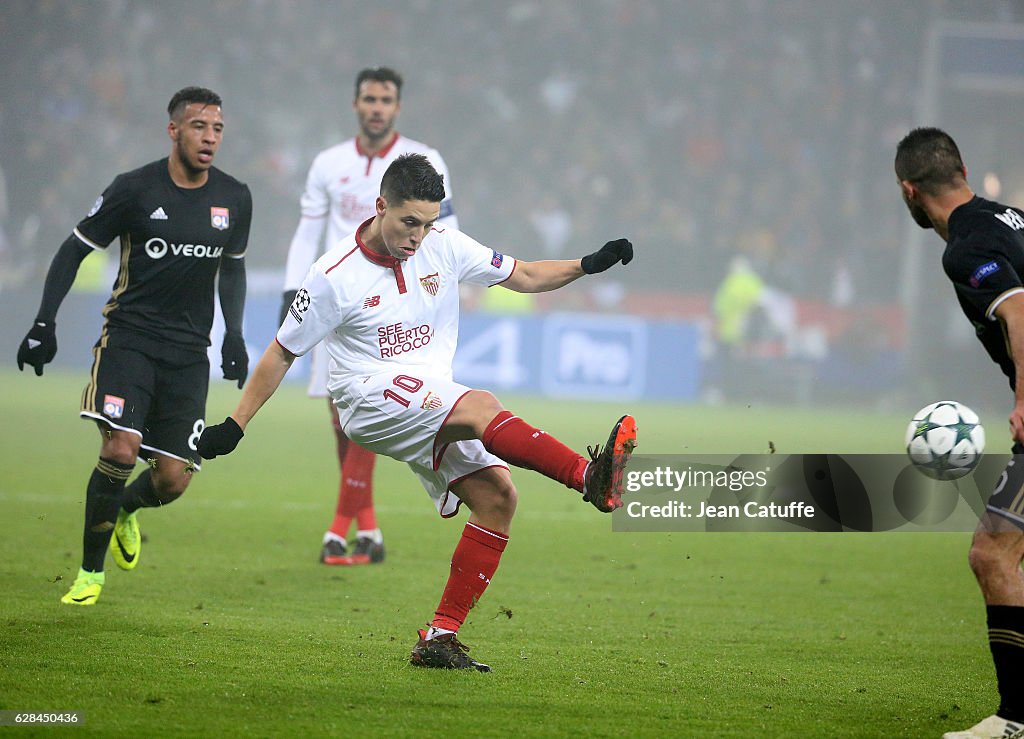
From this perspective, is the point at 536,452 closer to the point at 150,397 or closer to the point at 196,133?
the point at 150,397

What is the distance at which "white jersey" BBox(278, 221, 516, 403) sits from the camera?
4.36m

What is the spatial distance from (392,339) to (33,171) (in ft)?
58.8

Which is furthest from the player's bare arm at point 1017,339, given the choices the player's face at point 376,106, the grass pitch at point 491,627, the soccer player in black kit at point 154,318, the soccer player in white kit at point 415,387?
the player's face at point 376,106

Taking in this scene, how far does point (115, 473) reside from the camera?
539 cm

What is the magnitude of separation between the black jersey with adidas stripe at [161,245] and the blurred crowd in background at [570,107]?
1519 centimetres

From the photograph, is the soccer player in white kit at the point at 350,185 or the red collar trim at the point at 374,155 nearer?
the soccer player in white kit at the point at 350,185

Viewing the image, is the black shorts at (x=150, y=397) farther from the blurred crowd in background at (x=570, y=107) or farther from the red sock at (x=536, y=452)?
the blurred crowd in background at (x=570, y=107)

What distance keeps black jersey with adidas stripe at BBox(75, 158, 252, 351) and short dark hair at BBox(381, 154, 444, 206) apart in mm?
1570

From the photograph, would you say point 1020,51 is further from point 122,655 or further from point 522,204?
point 122,655

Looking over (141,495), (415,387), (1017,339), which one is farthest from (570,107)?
(1017,339)

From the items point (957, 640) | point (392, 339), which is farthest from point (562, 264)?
point (957, 640)

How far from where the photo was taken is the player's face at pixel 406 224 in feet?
14.2

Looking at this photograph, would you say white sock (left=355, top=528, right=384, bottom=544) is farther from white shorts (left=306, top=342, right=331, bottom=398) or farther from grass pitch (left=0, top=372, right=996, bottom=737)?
white shorts (left=306, top=342, right=331, bottom=398)

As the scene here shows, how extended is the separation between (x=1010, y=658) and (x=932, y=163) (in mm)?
1521
